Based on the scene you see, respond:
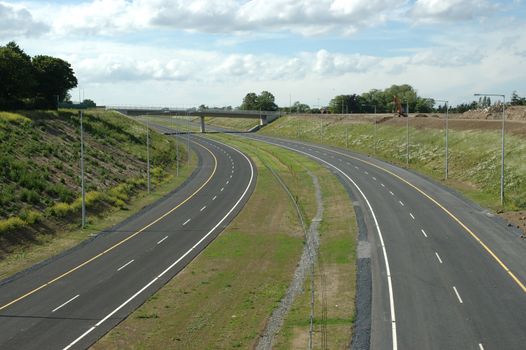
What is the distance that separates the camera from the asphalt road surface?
27.7m

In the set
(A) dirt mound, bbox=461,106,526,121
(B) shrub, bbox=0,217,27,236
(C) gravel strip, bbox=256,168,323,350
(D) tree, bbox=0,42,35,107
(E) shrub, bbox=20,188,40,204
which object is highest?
(D) tree, bbox=0,42,35,107

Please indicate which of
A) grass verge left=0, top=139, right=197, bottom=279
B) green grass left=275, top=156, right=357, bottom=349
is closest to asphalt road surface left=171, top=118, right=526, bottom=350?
green grass left=275, top=156, right=357, bottom=349

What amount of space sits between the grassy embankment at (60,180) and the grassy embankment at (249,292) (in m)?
13.0

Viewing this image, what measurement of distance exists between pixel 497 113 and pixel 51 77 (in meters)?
84.3

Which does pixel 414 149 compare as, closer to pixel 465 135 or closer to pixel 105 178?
pixel 465 135

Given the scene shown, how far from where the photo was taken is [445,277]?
3656cm

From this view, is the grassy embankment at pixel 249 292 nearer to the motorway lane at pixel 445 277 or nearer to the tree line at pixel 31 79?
the motorway lane at pixel 445 277

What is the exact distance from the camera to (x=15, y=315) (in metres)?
30.8

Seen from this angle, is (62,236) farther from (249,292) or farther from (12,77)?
(12,77)

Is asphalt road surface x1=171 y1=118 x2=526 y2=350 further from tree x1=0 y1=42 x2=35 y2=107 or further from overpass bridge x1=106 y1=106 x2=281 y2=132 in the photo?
overpass bridge x1=106 y1=106 x2=281 y2=132

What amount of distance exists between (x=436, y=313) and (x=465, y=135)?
6963 cm

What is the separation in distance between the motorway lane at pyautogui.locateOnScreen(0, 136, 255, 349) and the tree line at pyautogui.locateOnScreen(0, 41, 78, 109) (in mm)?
32700

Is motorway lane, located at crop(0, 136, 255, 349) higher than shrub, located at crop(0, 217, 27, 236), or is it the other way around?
shrub, located at crop(0, 217, 27, 236)

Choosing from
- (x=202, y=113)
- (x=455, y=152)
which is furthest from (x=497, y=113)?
(x=202, y=113)
